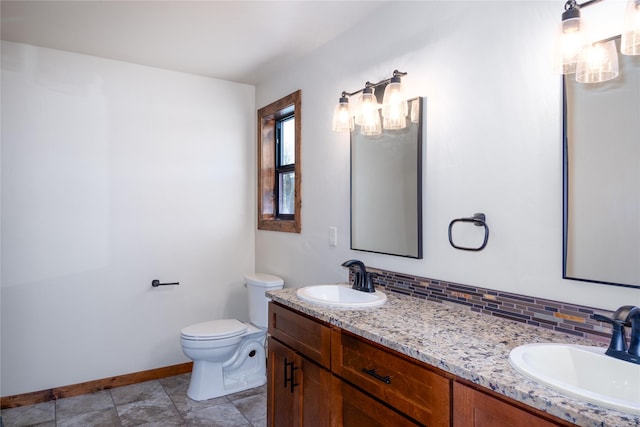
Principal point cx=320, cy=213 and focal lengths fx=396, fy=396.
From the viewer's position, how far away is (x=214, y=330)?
275cm

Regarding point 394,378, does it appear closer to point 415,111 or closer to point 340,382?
point 340,382

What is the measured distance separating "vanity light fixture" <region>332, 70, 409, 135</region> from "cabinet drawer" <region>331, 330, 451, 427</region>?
1.05 metres

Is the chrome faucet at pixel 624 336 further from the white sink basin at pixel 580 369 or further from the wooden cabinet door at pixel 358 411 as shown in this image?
the wooden cabinet door at pixel 358 411

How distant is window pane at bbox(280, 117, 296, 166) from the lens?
10.6ft

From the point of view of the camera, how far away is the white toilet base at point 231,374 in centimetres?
274

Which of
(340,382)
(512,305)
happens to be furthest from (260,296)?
(512,305)

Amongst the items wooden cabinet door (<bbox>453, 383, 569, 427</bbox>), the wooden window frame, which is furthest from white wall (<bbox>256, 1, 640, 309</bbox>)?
the wooden window frame

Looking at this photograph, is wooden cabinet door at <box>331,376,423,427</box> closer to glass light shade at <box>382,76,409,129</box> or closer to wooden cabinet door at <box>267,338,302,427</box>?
wooden cabinet door at <box>267,338,302,427</box>

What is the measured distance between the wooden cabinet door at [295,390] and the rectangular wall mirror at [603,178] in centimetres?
101

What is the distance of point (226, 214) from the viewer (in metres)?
3.40

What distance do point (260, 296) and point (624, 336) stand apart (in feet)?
7.80

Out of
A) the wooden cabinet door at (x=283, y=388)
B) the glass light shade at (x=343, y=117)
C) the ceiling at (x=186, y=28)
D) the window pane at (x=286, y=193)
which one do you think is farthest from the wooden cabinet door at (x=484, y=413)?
the window pane at (x=286, y=193)

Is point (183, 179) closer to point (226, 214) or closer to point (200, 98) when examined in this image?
point (226, 214)

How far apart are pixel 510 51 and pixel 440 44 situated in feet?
1.22
